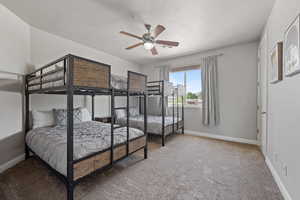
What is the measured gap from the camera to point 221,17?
7.37 ft

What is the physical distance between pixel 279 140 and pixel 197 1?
2327 millimetres

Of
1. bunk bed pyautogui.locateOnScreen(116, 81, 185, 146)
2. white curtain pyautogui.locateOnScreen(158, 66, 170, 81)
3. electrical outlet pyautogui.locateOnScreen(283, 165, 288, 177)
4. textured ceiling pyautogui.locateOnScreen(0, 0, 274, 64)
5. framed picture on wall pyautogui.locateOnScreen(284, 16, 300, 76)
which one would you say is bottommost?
electrical outlet pyautogui.locateOnScreen(283, 165, 288, 177)

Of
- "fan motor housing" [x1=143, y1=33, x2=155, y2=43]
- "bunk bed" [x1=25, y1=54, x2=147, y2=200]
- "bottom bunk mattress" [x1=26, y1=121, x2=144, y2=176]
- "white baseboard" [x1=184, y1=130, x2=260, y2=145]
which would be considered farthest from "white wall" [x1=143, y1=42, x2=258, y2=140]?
"bottom bunk mattress" [x1=26, y1=121, x2=144, y2=176]

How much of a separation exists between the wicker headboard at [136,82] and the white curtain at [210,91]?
90.5 inches

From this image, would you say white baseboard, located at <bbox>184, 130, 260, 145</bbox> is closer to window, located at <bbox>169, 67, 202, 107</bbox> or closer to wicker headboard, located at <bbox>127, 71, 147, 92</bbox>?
window, located at <bbox>169, 67, 202, 107</bbox>

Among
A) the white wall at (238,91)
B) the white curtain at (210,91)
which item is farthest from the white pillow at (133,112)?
the white wall at (238,91)

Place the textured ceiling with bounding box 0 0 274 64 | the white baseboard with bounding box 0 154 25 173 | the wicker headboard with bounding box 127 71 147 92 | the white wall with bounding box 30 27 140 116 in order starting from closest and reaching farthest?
1. the textured ceiling with bounding box 0 0 274 64
2. the white baseboard with bounding box 0 154 25 173
3. the wicker headboard with bounding box 127 71 147 92
4. the white wall with bounding box 30 27 140 116

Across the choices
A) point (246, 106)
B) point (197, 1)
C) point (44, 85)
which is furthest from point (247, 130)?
point (44, 85)

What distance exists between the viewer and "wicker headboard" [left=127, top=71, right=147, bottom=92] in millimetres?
2194

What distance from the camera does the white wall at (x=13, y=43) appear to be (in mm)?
2072

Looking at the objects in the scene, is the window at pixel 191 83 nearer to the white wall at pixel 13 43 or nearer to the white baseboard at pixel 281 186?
the white baseboard at pixel 281 186

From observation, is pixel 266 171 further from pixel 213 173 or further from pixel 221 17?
pixel 221 17

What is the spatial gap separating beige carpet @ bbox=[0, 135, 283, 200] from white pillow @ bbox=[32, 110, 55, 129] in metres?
0.72

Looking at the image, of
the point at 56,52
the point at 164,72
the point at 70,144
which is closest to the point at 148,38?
the point at 70,144
